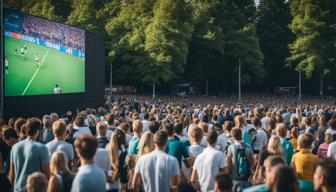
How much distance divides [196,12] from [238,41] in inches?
242

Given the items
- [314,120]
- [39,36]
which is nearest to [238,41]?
[39,36]

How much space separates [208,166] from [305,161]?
1440mm

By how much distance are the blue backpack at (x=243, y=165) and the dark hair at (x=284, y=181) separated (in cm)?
378

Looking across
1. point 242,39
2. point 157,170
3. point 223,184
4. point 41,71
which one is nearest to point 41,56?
point 41,71

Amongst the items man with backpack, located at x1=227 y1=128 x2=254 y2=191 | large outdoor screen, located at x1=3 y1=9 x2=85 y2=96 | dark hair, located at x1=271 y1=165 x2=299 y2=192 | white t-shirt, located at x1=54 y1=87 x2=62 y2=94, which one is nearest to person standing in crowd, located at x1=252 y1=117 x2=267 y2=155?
man with backpack, located at x1=227 y1=128 x2=254 y2=191

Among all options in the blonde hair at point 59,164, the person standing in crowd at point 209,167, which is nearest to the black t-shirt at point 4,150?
the blonde hair at point 59,164

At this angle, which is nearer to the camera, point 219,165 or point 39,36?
point 219,165

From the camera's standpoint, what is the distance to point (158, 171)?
661cm

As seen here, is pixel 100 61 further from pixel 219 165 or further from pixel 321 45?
pixel 321 45

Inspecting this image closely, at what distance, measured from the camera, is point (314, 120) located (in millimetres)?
14922

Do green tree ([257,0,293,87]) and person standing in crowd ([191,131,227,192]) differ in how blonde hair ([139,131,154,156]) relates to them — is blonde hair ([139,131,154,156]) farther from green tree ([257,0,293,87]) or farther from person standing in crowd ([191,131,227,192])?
green tree ([257,0,293,87])

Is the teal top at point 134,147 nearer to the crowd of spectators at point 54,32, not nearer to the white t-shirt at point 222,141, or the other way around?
the white t-shirt at point 222,141

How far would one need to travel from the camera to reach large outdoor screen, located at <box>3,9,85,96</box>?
21375mm

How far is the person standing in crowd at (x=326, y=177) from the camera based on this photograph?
14.8 ft
